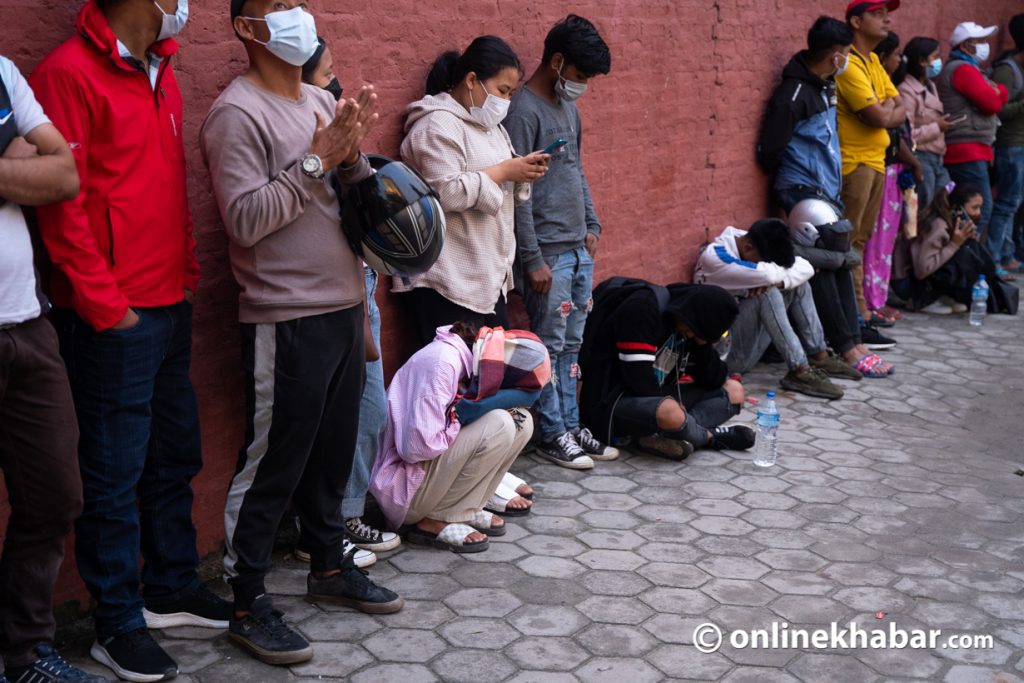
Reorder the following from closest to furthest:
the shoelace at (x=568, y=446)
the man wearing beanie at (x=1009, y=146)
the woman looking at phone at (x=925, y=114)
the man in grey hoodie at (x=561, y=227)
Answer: the man in grey hoodie at (x=561, y=227) < the shoelace at (x=568, y=446) < the woman looking at phone at (x=925, y=114) < the man wearing beanie at (x=1009, y=146)

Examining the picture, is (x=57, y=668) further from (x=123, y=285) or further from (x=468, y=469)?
(x=468, y=469)

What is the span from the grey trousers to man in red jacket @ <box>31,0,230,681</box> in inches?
179

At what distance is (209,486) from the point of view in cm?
461

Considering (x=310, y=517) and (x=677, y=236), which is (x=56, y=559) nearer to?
(x=310, y=517)

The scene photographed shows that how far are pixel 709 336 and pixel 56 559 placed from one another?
3.73 metres

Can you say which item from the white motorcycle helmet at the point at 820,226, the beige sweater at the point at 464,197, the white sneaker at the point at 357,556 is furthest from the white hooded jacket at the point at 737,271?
the white sneaker at the point at 357,556

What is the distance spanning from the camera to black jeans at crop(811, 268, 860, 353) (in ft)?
26.2

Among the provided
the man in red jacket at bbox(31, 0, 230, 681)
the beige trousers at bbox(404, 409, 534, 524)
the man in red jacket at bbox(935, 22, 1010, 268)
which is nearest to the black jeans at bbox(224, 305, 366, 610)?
the man in red jacket at bbox(31, 0, 230, 681)

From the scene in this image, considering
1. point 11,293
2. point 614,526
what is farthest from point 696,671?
point 11,293

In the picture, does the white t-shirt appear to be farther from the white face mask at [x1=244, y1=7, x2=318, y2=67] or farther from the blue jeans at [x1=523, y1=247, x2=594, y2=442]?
the blue jeans at [x1=523, y1=247, x2=594, y2=442]

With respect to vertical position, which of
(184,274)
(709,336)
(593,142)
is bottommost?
(709,336)

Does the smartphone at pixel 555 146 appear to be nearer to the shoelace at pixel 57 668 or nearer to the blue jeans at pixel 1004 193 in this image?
the shoelace at pixel 57 668

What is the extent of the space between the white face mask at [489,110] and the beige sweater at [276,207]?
136 centimetres

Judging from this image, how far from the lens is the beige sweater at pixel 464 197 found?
16.8 feet
